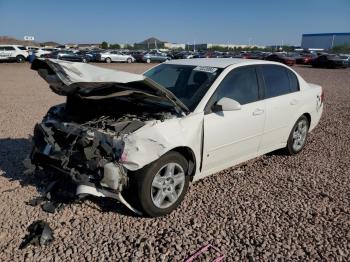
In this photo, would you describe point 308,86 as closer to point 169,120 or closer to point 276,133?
point 276,133

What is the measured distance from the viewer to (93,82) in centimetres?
369

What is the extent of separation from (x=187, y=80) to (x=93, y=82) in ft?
4.90

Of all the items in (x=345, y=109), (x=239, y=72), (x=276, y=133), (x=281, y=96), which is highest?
(x=239, y=72)

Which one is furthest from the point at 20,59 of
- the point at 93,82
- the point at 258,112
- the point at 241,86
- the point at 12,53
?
the point at 93,82

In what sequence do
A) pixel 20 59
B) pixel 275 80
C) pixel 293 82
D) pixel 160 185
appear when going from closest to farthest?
pixel 160 185
pixel 275 80
pixel 293 82
pixel 20 59

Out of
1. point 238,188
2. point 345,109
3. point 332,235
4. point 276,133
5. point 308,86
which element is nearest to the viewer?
point 332,235

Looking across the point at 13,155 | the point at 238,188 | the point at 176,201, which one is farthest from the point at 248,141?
the point at 13,155

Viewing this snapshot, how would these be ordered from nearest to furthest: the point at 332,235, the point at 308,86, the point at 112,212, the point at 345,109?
1. the point at 332,235
2. the point at 112,212
3. the point at 308,86
4. the point at 345,109

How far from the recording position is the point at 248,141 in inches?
193

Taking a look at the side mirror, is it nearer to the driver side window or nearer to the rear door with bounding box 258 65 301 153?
the driver side window

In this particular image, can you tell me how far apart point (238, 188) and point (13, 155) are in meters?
3.53

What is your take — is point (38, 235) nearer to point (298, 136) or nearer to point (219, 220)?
point (219, 220)

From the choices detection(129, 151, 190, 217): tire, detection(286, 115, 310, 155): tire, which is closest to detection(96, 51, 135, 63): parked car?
detection(286, 115, 310, 155): tire

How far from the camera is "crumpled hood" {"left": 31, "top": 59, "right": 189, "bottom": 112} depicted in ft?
12.2
